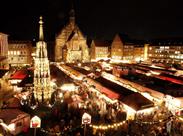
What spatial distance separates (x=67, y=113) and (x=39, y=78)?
3.89 metres

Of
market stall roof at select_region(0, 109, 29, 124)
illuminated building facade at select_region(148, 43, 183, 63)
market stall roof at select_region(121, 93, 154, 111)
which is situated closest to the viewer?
market stall roof at select_region(0, 109, 29, 124)

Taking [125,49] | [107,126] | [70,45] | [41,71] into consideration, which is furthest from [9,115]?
[125,49]

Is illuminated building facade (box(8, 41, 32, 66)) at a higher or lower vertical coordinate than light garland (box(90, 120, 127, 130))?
higher

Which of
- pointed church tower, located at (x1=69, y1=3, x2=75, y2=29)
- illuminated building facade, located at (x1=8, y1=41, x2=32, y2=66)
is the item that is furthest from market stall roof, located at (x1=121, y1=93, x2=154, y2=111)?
pointed church tower, located at (x1=69, y1=3, x2=75, y2=29)

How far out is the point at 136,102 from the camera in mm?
18641

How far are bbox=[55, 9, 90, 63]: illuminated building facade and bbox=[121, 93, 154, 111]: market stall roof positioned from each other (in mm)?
39934

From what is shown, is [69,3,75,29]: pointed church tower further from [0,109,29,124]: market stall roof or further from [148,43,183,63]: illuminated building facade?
[0,109,29,124]: market stall roof

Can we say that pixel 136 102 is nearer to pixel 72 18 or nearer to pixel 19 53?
pixel 19 53

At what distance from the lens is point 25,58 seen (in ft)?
183

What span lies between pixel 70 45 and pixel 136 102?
4217cm

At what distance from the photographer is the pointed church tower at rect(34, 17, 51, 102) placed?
17828 mm

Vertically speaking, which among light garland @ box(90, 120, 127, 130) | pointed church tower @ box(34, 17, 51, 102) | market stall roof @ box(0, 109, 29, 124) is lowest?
light garland @ box(90, 120, 127, 130)

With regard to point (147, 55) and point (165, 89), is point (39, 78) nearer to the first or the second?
point (165, 89)

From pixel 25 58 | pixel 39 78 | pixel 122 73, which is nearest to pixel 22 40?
pixel 25 58
